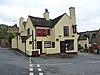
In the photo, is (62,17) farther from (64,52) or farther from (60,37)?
(64,52)

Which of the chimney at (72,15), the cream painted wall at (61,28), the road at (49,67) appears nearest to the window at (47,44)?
the cream painted wall at (61,28)

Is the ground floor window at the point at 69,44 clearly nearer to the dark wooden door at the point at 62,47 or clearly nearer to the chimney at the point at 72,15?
the dark wooden door at the point at 62,47

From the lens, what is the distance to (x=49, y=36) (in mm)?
38312

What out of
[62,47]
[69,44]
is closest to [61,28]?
[69,44]

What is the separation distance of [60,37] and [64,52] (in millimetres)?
2940

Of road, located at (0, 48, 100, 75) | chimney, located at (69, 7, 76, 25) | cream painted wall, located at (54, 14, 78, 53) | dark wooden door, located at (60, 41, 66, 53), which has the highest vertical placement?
chimney, located at (69, 7, 76, 25)

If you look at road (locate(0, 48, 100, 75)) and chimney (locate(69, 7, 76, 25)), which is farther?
chimney (locate(69, 7, 76, 25))

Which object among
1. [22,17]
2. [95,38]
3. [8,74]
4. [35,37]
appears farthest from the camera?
[95,38]

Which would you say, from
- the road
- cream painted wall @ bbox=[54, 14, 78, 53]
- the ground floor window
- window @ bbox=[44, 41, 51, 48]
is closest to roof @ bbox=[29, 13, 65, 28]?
cream painted wall @ bbox=[54, 14, 78, 53]

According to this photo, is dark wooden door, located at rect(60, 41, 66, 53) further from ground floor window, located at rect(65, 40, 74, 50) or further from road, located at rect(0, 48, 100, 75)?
road, located at rect(0, 48, 100, 75)

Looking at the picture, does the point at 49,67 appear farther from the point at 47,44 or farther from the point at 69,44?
the point at 69,44

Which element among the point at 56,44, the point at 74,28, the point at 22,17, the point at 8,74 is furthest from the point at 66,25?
the point at 8,74

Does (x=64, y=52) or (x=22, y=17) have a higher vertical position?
(x=22, y=17)

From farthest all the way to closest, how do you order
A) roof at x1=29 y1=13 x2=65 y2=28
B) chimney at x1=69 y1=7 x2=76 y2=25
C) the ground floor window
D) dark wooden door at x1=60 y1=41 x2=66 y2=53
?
chimney at x1=69 y1=7 x2=76 y2=25
the ground floor window
dark wooden door at x1=60 y1=41 x2=66 y2=53
roof at x1=29 y1=13 x2=65 y2=28
